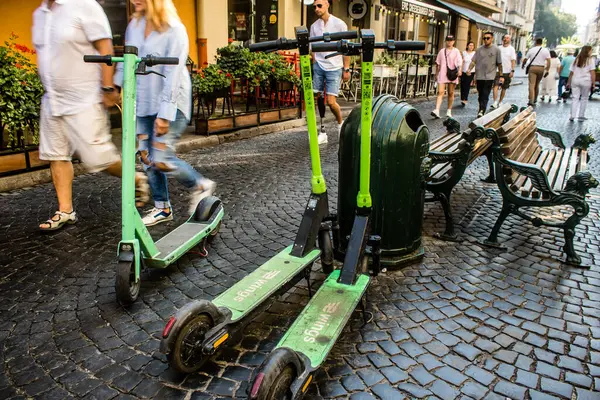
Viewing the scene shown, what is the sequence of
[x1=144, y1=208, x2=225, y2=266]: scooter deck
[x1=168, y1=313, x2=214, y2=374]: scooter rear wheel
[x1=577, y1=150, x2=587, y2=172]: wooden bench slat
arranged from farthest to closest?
1. [x1=577, y1=150, x2=587, y2=172]: wooden bench slat
2. [x1=144, y1=208, x2=225, y2=266]: scooter deck
3. [x1=168, y1=313, x2=214, y2=374]: scooter rear wheel

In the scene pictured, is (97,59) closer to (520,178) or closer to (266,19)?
(520,178)

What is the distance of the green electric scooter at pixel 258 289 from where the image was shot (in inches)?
92.2

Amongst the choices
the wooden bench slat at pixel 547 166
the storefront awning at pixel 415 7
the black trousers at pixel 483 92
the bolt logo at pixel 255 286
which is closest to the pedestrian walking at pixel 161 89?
the bolt logo at pixel 255 286

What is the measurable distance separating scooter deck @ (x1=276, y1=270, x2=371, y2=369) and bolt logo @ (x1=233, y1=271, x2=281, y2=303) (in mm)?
304

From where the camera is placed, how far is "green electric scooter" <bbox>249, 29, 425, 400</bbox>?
6.66ft

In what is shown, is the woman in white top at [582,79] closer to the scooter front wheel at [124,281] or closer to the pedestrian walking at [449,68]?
the pedestrian walking at [449,68]

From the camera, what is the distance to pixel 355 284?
116 inches

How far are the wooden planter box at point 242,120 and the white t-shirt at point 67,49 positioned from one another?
14.4 ft

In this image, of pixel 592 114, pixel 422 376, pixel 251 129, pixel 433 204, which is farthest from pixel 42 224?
pixel 592 114

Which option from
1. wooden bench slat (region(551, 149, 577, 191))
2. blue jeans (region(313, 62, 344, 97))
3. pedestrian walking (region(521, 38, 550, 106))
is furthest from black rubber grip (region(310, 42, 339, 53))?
pedestrian walking (region(521, 38, 550, 106))

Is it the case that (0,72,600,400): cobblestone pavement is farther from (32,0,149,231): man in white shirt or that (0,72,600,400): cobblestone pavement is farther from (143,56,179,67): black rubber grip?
(143,56,179,67): black rubber grip

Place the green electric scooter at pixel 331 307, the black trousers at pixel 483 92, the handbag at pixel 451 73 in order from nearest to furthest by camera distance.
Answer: the green electric scooter at pixel 331 307, the handbag at pixel 451 73, the black trousers at pixel 483 92

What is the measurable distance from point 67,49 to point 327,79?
4675 mm

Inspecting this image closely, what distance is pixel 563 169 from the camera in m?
4.89
